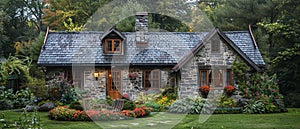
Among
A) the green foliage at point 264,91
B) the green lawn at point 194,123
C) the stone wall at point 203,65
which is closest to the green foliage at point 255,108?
the green foliage at point 264,91

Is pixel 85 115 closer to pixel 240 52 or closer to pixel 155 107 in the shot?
pixel 155 107

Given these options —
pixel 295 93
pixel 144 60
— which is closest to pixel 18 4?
pixel 144 60

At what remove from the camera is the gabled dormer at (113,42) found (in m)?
21.7

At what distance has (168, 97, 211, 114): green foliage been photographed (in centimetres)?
1688

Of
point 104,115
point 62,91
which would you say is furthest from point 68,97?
point 104,115

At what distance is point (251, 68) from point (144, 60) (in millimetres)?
5950

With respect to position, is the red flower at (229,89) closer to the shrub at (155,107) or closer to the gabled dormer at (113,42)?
the shrub at (155,107)

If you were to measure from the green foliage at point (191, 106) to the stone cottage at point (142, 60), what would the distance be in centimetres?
213

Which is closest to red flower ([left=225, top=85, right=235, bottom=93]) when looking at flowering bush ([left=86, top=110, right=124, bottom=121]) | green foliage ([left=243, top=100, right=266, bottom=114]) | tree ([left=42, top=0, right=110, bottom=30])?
green foliage ([left=243, top=100, right=266, bottom=114])

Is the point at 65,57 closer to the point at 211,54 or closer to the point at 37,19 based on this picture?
the point at 211,54

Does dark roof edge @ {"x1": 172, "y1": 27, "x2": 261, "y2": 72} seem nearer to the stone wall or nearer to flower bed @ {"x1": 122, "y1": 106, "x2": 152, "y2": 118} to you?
the stone wall

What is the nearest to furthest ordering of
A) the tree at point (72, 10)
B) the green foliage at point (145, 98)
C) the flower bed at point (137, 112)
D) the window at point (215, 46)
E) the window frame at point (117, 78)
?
the flower bed at point (137, 112)
the window at point (215, 46)
the green foliage at point (145, 98)
the window frame at point (117, 78)
the tree at point (72, 10)

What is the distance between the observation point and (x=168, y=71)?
21250 mm

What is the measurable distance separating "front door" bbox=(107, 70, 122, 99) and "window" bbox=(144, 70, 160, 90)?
5.19 ft
